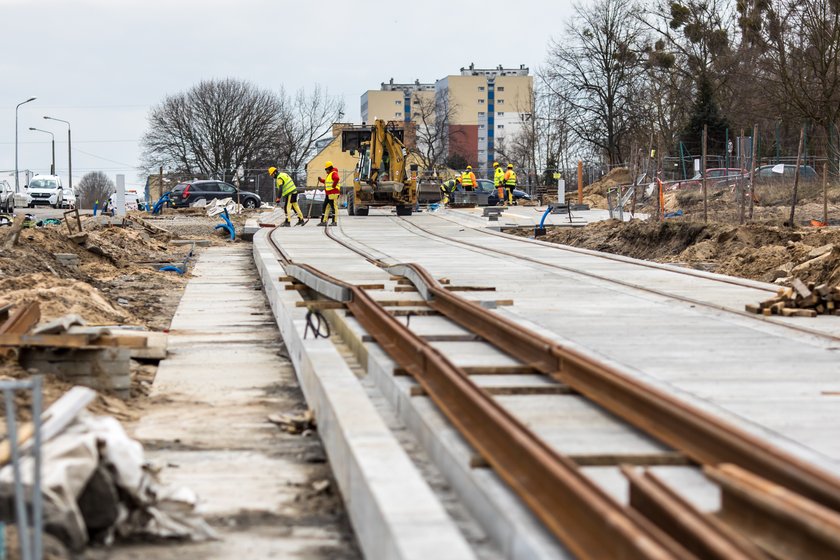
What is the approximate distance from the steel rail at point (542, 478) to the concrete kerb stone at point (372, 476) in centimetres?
36

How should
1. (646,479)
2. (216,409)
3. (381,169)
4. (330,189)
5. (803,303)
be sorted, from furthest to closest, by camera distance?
(381,169)
(330,189)
(803,303)
(216,409)
(646,479)

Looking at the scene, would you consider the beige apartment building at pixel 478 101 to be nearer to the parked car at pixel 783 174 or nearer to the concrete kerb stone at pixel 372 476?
the parked car at pixel 783 174

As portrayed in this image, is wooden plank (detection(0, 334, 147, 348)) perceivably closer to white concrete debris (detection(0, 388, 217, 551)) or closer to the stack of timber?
white concrete debris (detection(0, 388, 217, 551))

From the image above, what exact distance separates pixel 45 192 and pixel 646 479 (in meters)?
61.9

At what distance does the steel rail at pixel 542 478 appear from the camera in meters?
3.89

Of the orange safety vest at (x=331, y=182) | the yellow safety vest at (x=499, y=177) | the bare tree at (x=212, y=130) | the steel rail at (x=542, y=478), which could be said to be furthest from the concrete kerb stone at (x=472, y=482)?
the bare tree at (x=212, y=130)

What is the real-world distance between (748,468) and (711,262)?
16887 millimetres

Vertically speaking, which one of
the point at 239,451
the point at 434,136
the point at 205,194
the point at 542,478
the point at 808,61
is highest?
the point at 434,136

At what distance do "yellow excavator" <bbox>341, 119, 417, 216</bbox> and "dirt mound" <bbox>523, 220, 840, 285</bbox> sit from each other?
1304 centimetres

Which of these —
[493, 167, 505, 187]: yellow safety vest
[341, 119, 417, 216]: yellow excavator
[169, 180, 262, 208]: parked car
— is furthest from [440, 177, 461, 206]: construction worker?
[169, 180, 262, 208]: parked car

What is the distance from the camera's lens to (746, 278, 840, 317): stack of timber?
485 inches

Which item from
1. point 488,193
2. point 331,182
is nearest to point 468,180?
point 488,193

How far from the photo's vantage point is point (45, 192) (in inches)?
2473

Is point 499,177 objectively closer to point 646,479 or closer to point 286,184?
point 286,184
